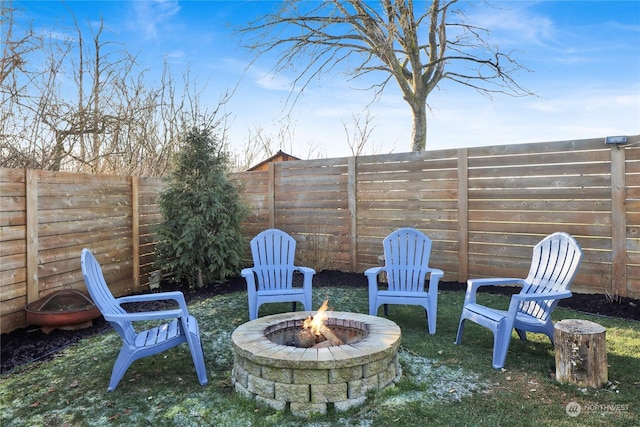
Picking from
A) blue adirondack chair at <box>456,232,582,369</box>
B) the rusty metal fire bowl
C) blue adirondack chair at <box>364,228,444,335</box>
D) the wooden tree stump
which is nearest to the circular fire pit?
blue adirondack chair at <box>456,232,582,369</box>

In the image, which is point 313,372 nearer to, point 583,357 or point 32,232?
point 583,357

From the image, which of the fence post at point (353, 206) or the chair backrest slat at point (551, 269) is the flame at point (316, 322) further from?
the fence post at point (353, 206)

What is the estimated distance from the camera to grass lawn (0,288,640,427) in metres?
2.14

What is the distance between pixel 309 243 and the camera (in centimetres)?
621

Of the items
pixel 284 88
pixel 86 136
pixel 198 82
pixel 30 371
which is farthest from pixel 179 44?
pixel 30 371

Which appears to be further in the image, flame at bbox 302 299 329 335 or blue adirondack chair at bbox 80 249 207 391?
flame at bbox 302 299 329 335

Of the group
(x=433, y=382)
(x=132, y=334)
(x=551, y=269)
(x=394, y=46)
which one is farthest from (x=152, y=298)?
(x=394, y=46)

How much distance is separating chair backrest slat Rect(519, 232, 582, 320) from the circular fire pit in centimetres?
130

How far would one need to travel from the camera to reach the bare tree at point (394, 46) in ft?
24.9

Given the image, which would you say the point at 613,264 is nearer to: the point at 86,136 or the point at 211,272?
the point at 211,272

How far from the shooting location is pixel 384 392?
234 centimetres

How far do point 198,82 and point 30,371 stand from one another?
677 centimetres

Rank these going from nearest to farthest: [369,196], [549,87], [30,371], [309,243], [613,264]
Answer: [30,371] → [613,264] → [369,196] → [309,243] → [549,87]

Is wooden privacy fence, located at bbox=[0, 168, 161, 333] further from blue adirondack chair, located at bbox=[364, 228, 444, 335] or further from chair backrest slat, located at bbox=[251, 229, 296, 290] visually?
blue adirondack chair, located at bbox=[364, 228, 444, 335]
